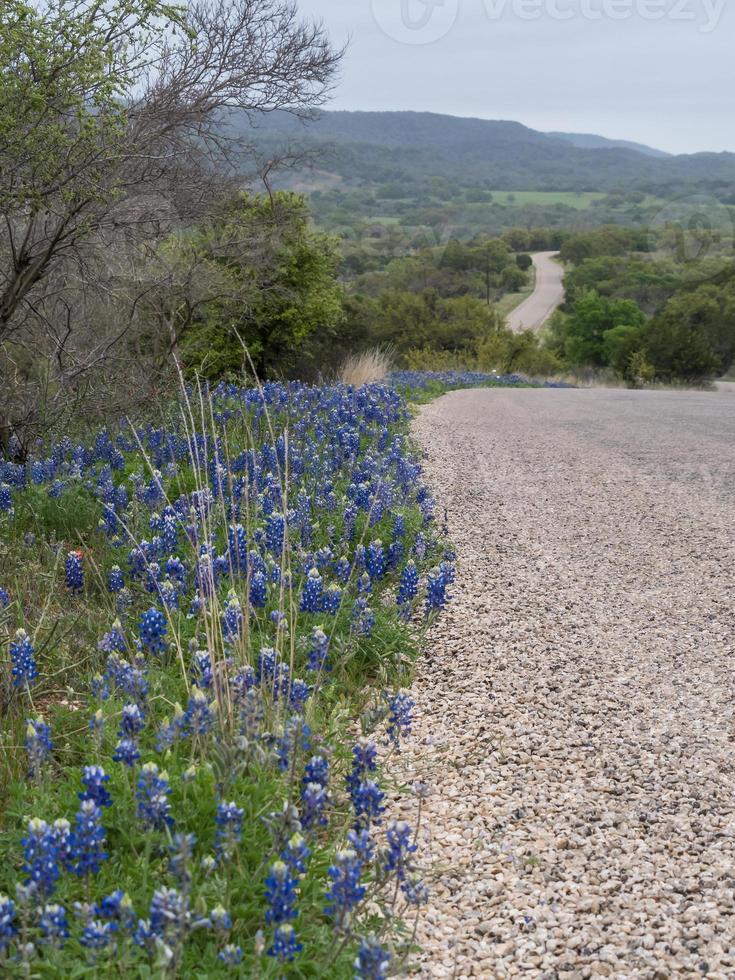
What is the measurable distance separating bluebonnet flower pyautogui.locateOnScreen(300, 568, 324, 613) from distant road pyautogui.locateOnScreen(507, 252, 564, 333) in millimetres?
61413

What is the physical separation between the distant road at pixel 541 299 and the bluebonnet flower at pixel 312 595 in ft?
201

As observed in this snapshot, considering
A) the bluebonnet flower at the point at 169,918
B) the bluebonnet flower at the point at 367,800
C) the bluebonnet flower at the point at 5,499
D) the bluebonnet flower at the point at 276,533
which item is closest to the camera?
the bluebonnet flower at the point at 169,918

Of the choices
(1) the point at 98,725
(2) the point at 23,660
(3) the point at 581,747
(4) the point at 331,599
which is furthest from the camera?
(4) the point at 331,599

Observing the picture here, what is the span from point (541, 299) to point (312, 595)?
9138cm

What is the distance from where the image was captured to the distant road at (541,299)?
76750 millimetres

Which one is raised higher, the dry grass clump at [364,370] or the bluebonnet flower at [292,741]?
the bluebonnet flower at [292,741]

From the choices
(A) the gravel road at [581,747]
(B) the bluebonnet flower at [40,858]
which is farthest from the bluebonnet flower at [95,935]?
(A) the gravel road at [581,747]

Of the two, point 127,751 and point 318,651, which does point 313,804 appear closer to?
point 127,751

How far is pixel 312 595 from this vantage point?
4031mm

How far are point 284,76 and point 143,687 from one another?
736 cm

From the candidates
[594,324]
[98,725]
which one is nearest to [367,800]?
[98,725]

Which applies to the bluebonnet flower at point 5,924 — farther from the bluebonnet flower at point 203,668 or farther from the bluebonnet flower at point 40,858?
the bluebonnet flower at point 203,668

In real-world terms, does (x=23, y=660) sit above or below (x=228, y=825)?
above

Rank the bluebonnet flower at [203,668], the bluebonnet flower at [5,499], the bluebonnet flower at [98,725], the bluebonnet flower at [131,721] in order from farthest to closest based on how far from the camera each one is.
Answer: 1. the bluebonnet flower at [5,499]
2. the bluebonnet flower at [203,668]
3. the bluebonnet flower at [98,725]
4. the bluebonnet flower at [131,721]
